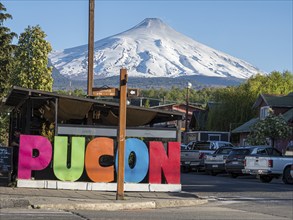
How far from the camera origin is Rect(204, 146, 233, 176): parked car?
115 ft

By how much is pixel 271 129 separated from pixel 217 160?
1213cm

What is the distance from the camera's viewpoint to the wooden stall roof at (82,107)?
1979 centimetres

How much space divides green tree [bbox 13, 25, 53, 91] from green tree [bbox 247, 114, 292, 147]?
16.5m

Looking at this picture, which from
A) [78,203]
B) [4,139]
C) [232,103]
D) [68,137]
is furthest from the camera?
[232,103]

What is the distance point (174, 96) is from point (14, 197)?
137 m

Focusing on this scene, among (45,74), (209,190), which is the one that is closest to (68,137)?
(209,190)

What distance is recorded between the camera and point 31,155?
19.6 meters

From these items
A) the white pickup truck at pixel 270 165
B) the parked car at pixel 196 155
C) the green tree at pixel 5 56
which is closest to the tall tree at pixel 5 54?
the green tree at pixel 5 56

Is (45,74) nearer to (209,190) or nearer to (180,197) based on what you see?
(209,190)

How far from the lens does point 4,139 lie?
42.1m

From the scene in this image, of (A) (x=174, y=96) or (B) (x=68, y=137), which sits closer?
(B) (x=68, y=137)

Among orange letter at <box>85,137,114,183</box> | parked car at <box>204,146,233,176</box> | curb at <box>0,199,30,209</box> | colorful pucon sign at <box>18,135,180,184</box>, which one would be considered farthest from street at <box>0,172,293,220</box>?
parked car at <box>204,146,233,176</box>

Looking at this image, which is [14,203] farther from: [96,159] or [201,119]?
[201,119]

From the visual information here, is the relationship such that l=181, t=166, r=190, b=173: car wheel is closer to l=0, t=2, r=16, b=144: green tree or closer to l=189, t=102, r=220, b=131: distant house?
l=0, t=2, r=16, b=144: green tree
